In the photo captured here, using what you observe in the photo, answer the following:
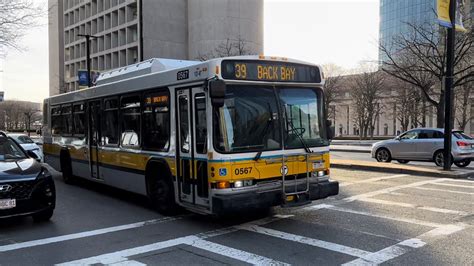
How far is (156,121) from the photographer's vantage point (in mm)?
8695

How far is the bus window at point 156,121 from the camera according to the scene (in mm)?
8375

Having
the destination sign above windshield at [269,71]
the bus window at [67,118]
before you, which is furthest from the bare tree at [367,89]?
the destination sign above windshield at [269,71]

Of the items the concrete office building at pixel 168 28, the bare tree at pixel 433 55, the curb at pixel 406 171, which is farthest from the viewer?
the concrete office building at pixel 168 28

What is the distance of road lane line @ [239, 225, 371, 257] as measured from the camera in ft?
19.7

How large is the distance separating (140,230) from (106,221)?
1.08 metres

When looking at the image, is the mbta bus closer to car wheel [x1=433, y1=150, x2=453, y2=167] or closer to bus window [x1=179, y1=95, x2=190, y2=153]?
bus window [x1=179, y1=95, x2=190, y2=153]

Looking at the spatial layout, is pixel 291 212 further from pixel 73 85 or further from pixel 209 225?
pixel 73 85

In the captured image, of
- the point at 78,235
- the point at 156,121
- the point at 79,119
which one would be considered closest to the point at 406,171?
the point at 156,121

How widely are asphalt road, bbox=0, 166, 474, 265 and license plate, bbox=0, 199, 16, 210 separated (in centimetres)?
48

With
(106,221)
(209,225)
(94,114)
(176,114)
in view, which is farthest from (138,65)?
(209,225)

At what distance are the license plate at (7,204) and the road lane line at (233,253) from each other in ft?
10.3

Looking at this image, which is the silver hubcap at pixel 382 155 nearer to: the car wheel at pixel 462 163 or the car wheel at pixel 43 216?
the car wheel at pixel 462 163

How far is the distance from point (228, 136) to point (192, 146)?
86 centimetres

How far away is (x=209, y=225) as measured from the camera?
7.72 m
